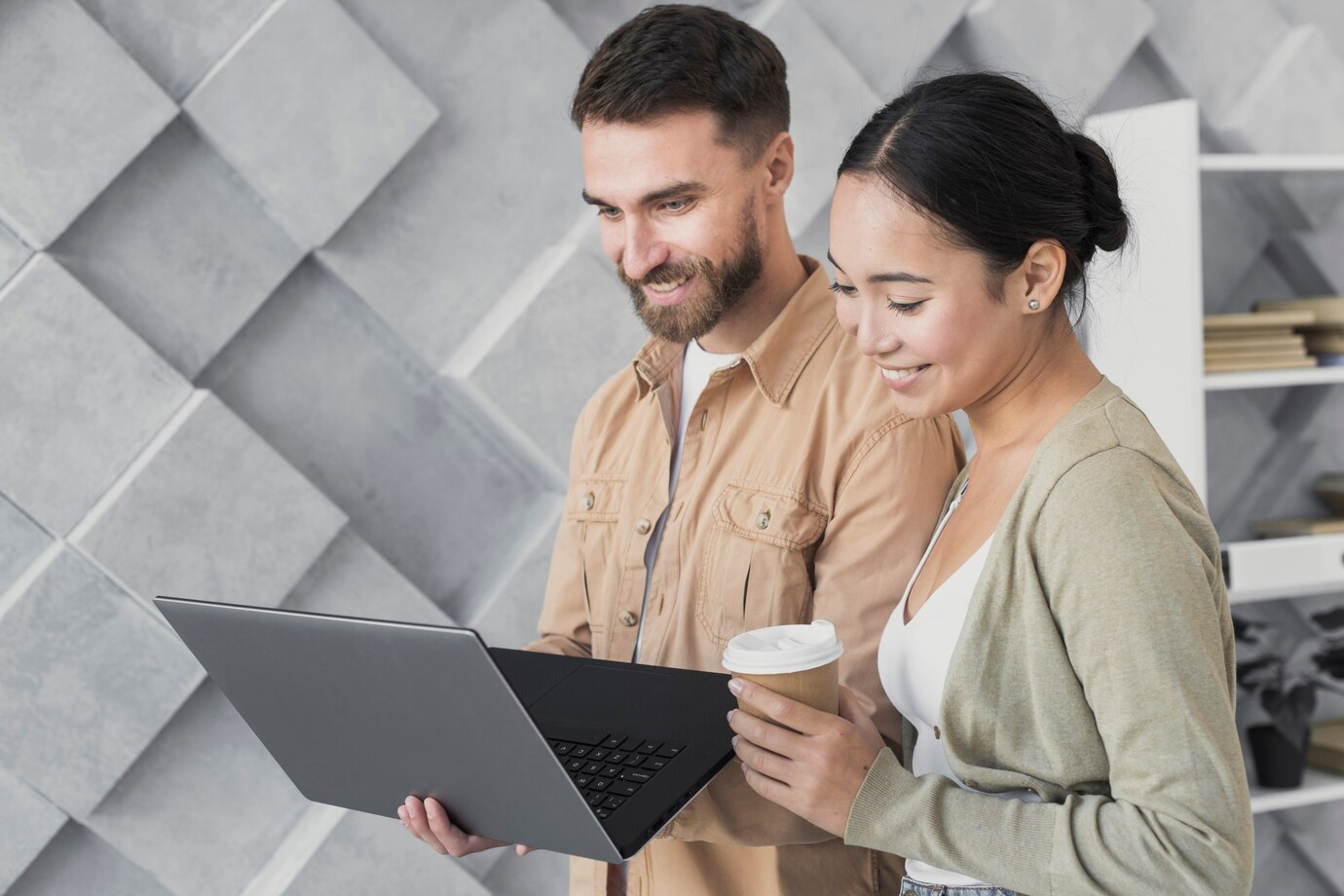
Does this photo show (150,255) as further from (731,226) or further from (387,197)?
(731,226)

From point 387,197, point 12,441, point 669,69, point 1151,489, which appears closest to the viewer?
point 1151,489

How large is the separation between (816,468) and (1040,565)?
0.30 meters

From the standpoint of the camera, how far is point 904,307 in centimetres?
78

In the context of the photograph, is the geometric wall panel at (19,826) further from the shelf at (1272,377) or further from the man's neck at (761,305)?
the shelf at (1272,377)

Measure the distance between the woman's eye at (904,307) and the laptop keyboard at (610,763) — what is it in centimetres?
32

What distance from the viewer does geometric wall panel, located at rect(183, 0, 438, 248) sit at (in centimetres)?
146

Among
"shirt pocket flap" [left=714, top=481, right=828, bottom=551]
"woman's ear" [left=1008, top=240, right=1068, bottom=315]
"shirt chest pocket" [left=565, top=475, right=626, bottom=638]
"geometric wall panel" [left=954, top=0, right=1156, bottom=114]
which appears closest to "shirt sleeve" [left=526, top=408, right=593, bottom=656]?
"shirt chest pocket" [left=565, top=475, right=626, bottom=638]

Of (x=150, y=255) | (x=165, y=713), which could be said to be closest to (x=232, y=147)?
(x=150, y=255)

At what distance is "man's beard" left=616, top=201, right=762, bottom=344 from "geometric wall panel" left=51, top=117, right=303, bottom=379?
66 cm

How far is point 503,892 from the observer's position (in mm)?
1681

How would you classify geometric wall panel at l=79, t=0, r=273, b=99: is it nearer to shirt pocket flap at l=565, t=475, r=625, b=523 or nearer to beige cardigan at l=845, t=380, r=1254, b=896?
shirt pocket flap at l=565, t=475, r=625, b=523

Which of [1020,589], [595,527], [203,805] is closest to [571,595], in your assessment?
[595,527]

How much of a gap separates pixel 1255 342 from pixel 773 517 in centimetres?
119

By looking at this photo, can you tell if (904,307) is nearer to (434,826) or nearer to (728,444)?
(728,444)
